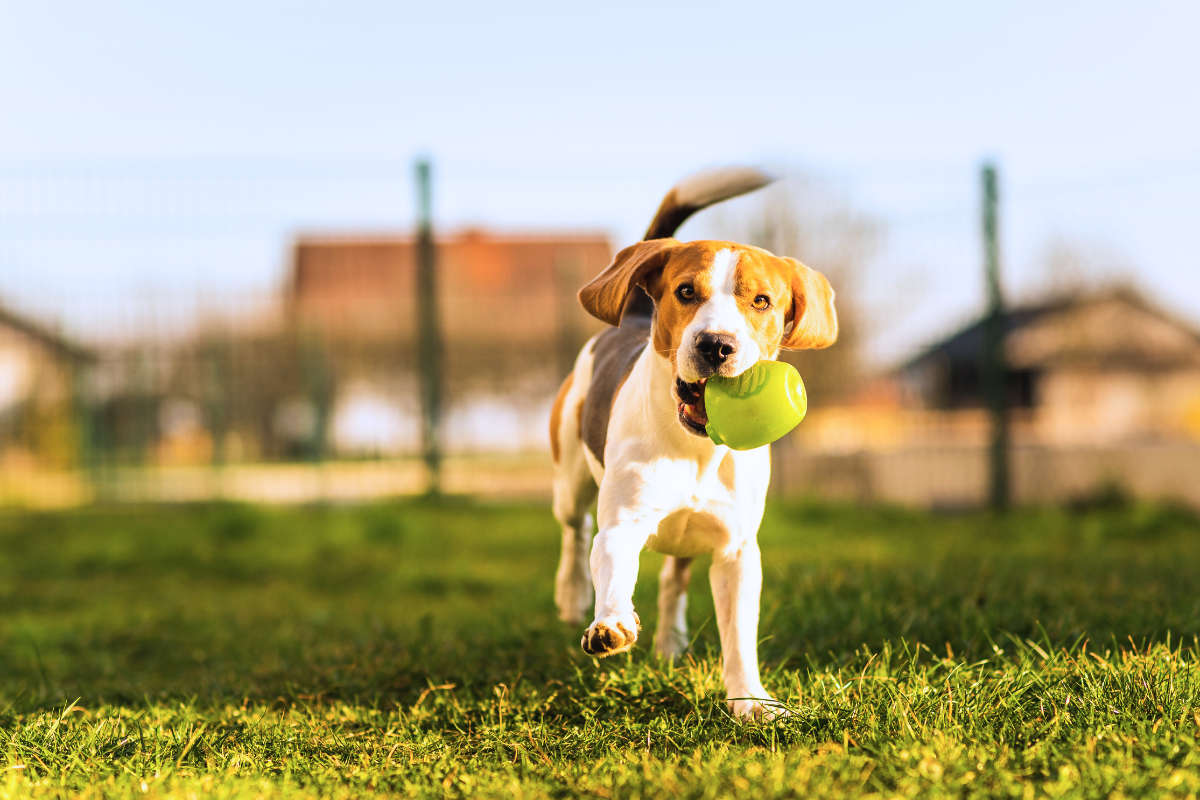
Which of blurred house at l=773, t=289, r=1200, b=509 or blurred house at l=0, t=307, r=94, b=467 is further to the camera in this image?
blurred house at l=0, t=307, r=94, b=467

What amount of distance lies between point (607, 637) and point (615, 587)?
0.54 ft

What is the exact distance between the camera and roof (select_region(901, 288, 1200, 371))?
8.46 metres

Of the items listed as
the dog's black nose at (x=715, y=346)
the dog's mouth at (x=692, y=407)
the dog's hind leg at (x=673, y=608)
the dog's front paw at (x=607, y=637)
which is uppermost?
the dog's black nose at (x=715, y=346)

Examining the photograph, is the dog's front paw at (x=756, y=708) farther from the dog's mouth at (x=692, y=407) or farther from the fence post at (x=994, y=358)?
the fence post at (x=994, y=358)

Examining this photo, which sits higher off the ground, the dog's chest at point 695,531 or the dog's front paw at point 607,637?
the dog's chest at point 695,531

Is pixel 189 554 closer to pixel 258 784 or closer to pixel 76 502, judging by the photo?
pixel 76 502

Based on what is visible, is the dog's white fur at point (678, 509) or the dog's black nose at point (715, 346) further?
the dog's white fur at point (678, 509)

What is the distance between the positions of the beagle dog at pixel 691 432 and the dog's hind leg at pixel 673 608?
1.52ft

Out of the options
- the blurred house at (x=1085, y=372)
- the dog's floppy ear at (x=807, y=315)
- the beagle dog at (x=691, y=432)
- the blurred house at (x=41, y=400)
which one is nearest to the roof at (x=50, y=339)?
the blurred house at (x=41, y=400)

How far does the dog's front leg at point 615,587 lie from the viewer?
7.34 ft

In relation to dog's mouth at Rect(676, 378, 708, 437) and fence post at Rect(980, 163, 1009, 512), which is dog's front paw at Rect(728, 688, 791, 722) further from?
fence post at Rect(980, 163, 1009, 512)

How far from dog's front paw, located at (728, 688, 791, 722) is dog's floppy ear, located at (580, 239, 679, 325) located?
3.44 feet

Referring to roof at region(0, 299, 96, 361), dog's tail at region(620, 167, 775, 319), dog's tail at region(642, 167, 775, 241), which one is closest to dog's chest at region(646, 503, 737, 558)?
dog's tail at region(620, 167, 775, 319)

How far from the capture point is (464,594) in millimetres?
5488
